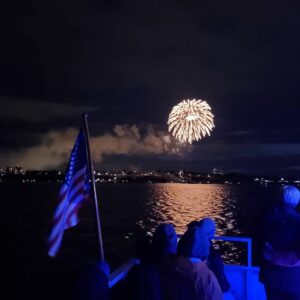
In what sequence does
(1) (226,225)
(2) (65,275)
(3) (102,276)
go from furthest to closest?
(1) (226,225)
(2) (65,275)
(3) (102,276)

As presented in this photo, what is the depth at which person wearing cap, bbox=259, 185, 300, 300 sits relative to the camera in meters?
5.54

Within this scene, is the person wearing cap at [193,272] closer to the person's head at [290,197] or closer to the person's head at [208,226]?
the person's head at [208,226]

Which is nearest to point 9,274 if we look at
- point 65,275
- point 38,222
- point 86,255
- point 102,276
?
point 65,275

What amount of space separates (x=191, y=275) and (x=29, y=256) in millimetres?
50800

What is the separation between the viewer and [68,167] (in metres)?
7.00

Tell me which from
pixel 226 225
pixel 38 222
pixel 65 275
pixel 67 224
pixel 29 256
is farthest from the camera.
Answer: pixel 38 222

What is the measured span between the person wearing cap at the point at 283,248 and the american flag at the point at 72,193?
271 cm

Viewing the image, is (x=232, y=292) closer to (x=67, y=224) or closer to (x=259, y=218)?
(x=259, y=218)

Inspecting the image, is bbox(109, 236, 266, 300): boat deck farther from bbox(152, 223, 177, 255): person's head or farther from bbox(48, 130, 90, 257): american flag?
bbox(152, 223, 177, 255): person's head

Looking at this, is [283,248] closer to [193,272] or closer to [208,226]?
[208,226]

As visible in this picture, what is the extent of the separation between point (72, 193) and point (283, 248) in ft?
10.0

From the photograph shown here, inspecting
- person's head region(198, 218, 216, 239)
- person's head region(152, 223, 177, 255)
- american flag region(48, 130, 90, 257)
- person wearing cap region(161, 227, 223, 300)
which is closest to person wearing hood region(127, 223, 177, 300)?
person's head region(152, 223, 177, 255)

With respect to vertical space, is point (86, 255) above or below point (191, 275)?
below

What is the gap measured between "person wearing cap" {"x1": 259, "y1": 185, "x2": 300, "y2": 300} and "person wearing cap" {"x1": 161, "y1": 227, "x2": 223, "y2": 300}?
1.29m
